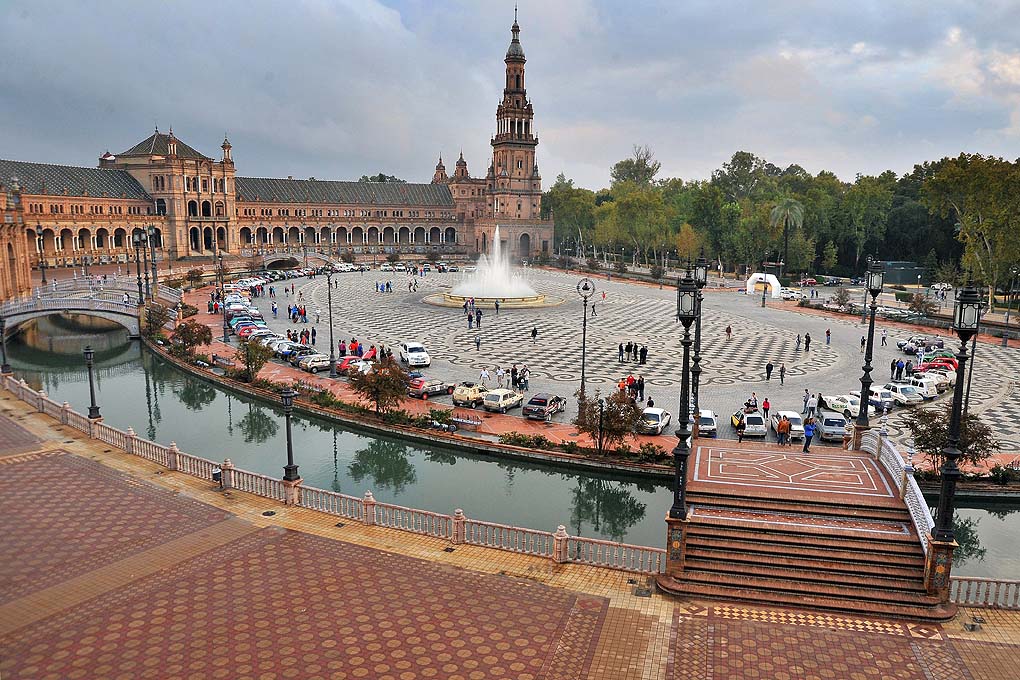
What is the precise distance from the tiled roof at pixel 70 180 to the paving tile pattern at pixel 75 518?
80.2m

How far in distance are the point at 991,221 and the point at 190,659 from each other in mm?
56612

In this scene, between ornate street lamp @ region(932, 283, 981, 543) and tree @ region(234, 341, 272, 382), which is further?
tree @ region(234, 341, 272, 382)

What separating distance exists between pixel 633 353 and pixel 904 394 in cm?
1435

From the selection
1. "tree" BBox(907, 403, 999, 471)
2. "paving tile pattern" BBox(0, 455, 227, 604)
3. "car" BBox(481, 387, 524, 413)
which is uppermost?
"tree" BBox(907, 403, 999, 471)

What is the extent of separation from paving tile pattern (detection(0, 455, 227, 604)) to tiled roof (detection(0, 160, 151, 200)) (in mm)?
80241

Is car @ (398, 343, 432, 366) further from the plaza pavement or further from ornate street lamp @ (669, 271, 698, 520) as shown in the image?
ornate street lamp @ (669, 271, 698, 520)

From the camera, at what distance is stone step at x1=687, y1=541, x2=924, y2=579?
15082mm

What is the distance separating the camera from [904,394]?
104 feet

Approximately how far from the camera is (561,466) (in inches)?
1014

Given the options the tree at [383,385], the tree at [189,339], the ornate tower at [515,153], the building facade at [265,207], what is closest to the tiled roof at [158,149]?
the building facade at [265,207]

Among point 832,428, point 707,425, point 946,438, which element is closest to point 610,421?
point 707,425

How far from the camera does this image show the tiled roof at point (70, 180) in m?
88.7

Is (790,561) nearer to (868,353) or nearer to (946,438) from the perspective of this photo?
(868,353)

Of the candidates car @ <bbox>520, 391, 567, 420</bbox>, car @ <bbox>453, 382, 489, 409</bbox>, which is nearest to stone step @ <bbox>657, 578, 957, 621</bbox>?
car @ <bbox>520, 391, 567, 420</bbox>
